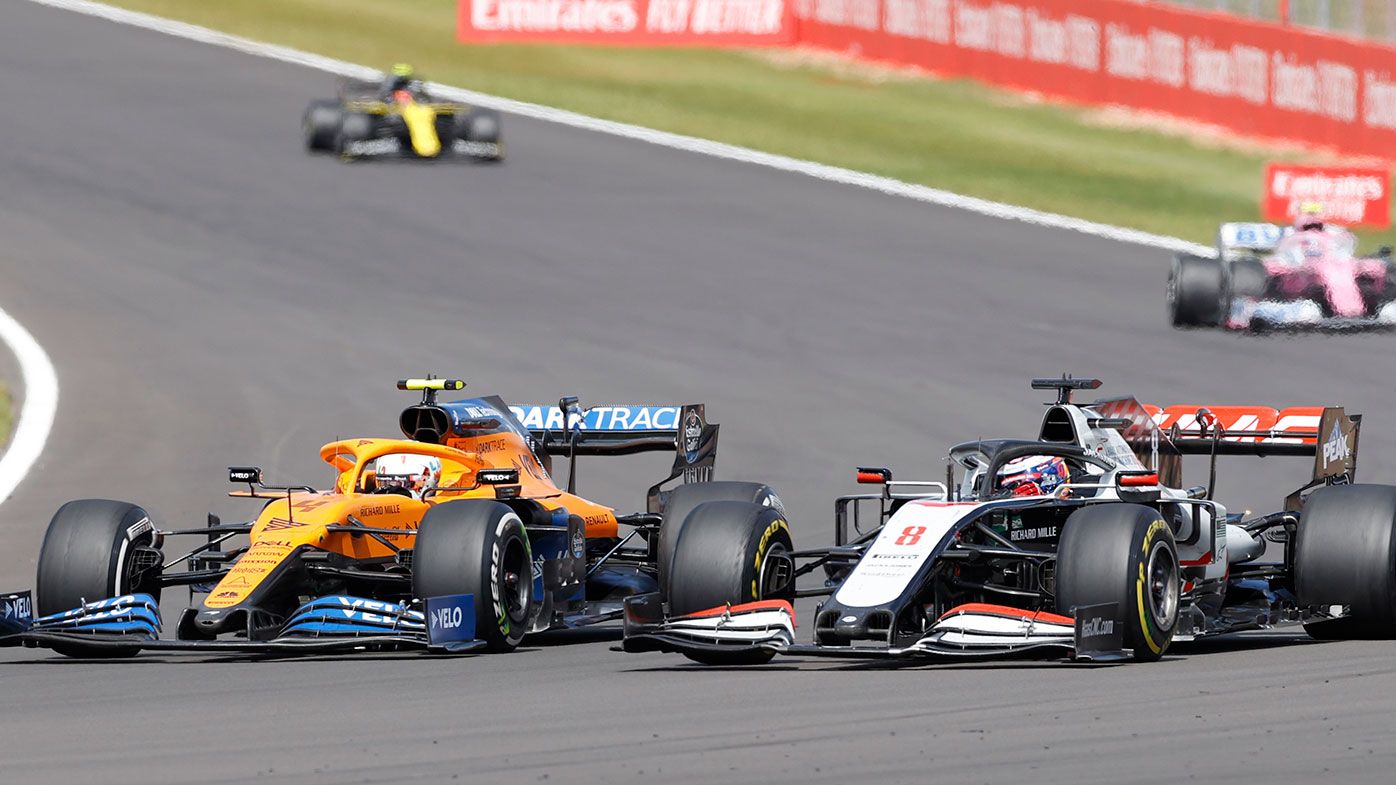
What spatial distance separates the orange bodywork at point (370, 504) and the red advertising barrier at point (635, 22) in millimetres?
33060

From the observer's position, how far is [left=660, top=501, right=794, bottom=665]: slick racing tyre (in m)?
13.5

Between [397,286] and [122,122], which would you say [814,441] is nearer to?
[397,286]

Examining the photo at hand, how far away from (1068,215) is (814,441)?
45.3 feet

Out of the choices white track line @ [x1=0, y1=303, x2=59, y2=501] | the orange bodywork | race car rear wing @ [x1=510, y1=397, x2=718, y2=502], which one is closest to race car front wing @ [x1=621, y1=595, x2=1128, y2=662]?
the orange bodywork

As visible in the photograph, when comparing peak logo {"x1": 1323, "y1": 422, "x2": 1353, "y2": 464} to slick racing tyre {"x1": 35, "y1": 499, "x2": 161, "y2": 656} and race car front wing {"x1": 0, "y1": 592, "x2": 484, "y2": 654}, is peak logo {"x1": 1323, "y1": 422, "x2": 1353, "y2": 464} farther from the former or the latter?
slick racing tyre {"x1": 35, "y1": 499, "x2": 161, "y2": 656}

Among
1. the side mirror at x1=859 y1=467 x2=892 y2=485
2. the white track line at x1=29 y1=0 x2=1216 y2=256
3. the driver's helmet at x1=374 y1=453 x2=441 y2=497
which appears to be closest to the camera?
the side mirror at x1=859 y1=467 x2=892 y2=485

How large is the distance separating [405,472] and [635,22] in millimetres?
34314

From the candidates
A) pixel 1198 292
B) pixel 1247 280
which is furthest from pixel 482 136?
pixel 1247 280

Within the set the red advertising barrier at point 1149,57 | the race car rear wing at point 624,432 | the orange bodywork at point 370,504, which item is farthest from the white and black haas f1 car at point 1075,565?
the red advertising barrier at point 1149,57

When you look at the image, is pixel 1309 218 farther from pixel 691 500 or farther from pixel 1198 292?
pixel 691 500

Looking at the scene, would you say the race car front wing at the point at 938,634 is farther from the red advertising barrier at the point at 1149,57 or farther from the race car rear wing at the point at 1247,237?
the red advertising barrier at the point at 1149,57

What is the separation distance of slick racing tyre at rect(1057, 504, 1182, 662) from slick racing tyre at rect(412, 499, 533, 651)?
3.11 metres

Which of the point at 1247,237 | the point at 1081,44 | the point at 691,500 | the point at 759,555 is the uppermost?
the point at 1081,44

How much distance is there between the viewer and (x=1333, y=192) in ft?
107
